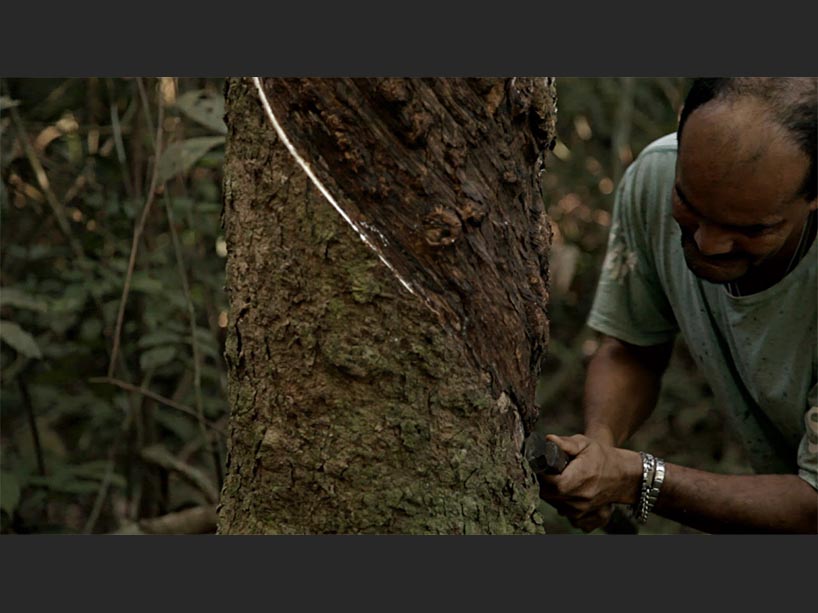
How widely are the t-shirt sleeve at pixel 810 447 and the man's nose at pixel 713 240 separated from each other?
454mm

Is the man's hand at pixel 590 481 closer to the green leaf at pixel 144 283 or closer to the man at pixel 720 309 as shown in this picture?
the man at pixel 720 309

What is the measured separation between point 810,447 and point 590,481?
531 millimetres

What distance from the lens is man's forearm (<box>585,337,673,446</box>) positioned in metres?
2.38

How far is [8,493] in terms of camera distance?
2.56m

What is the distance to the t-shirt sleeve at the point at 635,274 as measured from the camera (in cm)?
233

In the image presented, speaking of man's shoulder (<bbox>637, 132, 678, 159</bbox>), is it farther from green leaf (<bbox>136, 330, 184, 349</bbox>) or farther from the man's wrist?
green leaf (<bbox>136, 330, 184, 349</bbox>)

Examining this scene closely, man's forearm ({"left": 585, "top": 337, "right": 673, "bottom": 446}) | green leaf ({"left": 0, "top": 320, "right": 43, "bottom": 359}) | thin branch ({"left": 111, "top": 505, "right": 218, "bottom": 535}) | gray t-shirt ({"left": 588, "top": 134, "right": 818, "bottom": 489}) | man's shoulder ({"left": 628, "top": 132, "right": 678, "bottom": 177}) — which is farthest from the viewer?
thin branch ({"left": 111, "top": 505, "right": 218, "bottom": 535})

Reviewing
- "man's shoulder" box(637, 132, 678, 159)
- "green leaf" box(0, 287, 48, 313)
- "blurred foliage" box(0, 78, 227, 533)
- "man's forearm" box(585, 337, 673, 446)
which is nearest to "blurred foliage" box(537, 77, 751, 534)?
"blurred foliage" box(0, 78, 227, 533)

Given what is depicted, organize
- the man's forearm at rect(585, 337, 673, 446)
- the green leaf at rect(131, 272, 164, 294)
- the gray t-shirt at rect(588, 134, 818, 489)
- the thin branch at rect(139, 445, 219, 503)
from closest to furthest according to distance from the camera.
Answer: the gray t-shirt at rect(588, 134, 818, 489) < the man's forearm at rect(585, 337, 673, 446) < the green leaf at rect(131, 272, 164, 294) < the thin branch at rect(139, 445, 219, 503)

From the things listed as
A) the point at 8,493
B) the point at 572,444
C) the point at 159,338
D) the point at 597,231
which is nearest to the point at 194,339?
the point at 159,338

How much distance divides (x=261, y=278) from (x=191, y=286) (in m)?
1.94

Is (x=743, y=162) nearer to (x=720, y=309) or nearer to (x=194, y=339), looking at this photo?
(x=720, y=309)

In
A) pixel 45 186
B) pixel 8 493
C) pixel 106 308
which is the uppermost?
pixel 45 186

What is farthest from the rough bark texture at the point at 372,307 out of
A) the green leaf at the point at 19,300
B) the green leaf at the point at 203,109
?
the green leaf at the point at 19,300
